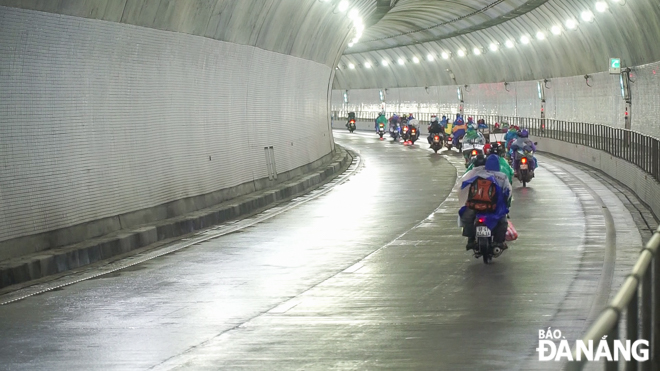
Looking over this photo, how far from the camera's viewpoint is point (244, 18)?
2419cm

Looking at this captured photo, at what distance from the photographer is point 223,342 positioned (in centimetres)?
1010

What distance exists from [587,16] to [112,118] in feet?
82.6

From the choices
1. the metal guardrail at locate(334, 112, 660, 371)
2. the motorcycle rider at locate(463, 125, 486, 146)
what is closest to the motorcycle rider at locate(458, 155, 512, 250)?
the metal guardrail at locate(334, 112, 660, 371)

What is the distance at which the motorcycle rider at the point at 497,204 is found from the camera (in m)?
15.1

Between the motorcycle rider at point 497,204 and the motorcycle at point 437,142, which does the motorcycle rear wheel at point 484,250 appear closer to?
the motorcycle rider at point 497,204

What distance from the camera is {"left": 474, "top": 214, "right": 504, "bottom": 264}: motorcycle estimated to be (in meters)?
14.9

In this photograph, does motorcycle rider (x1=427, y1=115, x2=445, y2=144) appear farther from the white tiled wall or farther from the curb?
the white tiled wall

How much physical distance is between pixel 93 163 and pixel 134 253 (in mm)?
1526

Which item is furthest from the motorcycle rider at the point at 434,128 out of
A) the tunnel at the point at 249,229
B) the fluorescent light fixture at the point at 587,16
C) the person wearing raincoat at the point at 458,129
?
the tunnel at the point at 249,229

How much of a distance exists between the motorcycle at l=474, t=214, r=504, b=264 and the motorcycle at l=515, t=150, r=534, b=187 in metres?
13.5

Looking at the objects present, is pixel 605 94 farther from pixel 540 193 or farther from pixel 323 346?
pixel 323 346

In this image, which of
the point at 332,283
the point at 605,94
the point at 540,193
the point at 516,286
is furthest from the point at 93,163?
the point at 605,94

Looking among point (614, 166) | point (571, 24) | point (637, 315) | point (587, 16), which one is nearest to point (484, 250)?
point (637, 315)

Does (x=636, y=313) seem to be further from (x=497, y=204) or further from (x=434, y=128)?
(x=434, y=128)
